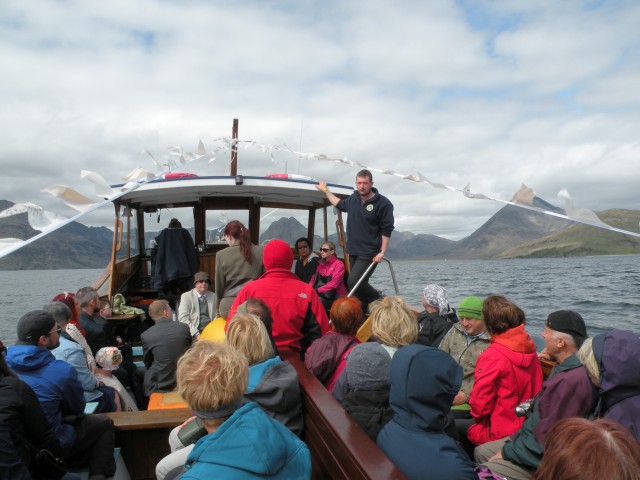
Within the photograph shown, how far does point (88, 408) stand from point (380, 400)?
99.4 inches

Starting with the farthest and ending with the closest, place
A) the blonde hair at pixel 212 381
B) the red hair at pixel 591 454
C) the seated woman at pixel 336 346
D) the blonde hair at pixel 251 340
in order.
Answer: the seated woman at pixel 336 346
the blonde hair at pixel 251 340
the blonde hair at pixel 212 381
the red hair at pixel 591 454

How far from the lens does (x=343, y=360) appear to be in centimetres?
358

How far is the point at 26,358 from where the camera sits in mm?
3193

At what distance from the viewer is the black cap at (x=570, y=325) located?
10.5 feet

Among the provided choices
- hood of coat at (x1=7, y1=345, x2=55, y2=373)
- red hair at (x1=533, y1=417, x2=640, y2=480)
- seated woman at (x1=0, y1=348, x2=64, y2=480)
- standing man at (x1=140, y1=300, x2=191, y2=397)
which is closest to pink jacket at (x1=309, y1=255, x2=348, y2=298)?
standing man at (x1=140, y1=300, x2=191, y2=397)

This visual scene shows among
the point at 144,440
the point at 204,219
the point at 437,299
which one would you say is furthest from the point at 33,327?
the point at 204,219

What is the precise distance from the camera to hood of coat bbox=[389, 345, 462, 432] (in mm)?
2162

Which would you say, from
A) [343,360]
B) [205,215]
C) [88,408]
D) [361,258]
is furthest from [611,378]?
[205,215]

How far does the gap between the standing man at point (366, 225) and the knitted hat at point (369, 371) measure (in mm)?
3210

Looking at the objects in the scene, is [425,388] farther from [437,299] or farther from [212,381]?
[437,299]

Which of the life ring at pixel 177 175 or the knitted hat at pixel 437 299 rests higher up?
the life ring at pixel 177 175

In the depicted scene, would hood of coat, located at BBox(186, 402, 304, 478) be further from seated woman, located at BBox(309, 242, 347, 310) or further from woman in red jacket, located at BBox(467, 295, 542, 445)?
seated woman, located at BBox(309, 242, 347, 310)

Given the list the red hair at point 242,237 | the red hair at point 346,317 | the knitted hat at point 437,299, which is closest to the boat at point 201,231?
the red hair at point 346,317

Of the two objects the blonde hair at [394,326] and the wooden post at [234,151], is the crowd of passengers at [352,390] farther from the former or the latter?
the wooden post at [234,151]
